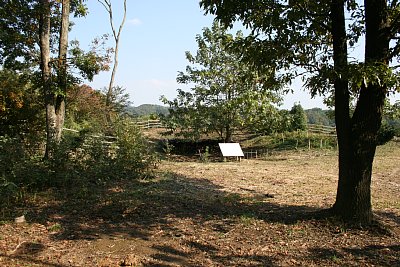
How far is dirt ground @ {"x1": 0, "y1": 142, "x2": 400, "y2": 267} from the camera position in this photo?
4426 mm

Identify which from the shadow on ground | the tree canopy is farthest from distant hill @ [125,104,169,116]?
the shadow on ground

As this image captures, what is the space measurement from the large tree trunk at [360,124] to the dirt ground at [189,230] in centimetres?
41

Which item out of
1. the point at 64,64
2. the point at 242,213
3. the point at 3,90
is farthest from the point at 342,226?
the point at 3,90

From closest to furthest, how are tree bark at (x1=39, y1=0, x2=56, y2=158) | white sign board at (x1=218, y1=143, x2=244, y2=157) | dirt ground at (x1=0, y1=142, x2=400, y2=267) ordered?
1. dirt ground at (x1=0, y1=142, x2=400, y2=267)
2. tree bark at (x1=39, y1=0, x2=56, y2=158)
3. white sign board at (x1=218, y1=143, x2=244, y2=157)

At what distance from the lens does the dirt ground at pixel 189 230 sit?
4426mm

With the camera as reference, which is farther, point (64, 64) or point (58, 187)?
point (64, 64)

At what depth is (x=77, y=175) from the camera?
26.3ft

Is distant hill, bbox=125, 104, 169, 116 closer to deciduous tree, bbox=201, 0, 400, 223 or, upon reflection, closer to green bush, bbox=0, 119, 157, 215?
green bush, bbox=0, 119, 157, 215

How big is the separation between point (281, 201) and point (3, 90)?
431 inches

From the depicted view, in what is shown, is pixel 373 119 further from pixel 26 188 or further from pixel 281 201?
pixel 26 188

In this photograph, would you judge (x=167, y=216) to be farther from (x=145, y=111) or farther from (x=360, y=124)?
(x=145, y=111)

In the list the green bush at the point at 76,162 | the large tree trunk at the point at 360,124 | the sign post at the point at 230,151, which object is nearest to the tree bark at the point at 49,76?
the green bush at the point at 76,162

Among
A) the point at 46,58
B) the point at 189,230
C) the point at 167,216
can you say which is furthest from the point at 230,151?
the point at 189,230

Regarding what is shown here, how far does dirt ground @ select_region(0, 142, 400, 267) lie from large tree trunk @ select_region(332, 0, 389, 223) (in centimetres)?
41
